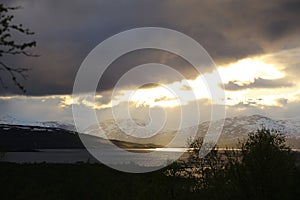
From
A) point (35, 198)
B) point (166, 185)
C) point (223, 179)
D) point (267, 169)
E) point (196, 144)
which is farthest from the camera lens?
point (35, 198)

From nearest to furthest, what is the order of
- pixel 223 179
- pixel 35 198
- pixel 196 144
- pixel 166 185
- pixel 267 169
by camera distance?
pixel 267 169 → pixel 223 179 → pixel 166 185 → pixel 196 144 → pixel 35 198

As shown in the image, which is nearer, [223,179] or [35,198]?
[223,179]

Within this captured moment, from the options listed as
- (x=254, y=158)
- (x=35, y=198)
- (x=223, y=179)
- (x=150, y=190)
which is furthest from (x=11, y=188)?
(x=254, y=158)

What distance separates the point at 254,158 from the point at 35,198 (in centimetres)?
3144

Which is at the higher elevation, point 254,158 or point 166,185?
point 254,158

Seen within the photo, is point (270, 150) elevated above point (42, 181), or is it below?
above

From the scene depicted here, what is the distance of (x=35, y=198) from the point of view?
51.4 metres

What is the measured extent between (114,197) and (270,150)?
21.9 metres

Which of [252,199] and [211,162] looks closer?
[252,199]

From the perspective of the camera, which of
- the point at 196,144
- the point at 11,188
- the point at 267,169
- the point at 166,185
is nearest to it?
the point at 267,169

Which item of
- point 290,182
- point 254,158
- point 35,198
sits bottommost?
point 35,198

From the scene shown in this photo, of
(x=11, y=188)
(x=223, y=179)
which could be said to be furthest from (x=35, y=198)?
(x=223, y=179)

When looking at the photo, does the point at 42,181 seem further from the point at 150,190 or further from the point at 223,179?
the point at 223,179

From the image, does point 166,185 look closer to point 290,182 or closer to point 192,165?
point 192,165
